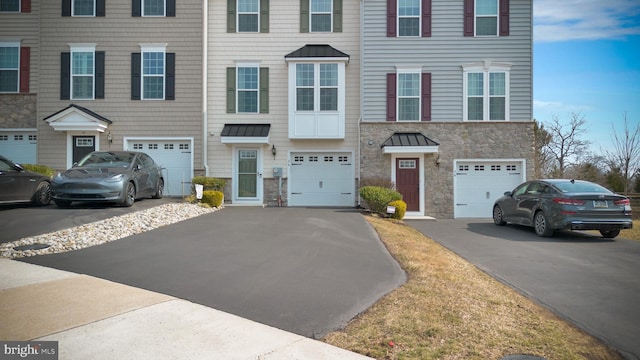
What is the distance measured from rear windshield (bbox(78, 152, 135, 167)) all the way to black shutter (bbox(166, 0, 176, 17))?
285 inches

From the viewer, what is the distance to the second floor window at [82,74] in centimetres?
1681

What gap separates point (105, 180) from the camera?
442 inches

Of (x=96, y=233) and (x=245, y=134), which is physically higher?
(x=245, y=134)

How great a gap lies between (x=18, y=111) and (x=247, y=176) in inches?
399

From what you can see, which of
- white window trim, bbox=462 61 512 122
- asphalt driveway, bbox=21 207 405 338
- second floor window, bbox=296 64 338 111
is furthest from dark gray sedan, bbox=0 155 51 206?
white window trim, bbox=462 61 512 122

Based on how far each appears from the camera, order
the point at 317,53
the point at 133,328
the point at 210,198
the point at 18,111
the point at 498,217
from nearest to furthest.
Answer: the point at 133,328, the point at 498,217, the point at 210,198, the point at 317,53, the point at 18,111

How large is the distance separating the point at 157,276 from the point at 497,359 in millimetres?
4533

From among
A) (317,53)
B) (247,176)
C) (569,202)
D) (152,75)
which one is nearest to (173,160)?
(247,176)

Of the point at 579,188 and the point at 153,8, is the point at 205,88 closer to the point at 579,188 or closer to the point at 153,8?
the point at 153,8

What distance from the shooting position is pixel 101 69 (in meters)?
16.8

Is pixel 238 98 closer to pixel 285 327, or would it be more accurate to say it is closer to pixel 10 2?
pixel 10 2

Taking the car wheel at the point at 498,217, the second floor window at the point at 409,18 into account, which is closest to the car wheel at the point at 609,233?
the car wheel at the point at 498,217

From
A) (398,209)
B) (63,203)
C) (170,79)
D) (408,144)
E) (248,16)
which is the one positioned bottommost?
(398,209)

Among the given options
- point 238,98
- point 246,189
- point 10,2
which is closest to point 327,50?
point 238,98
